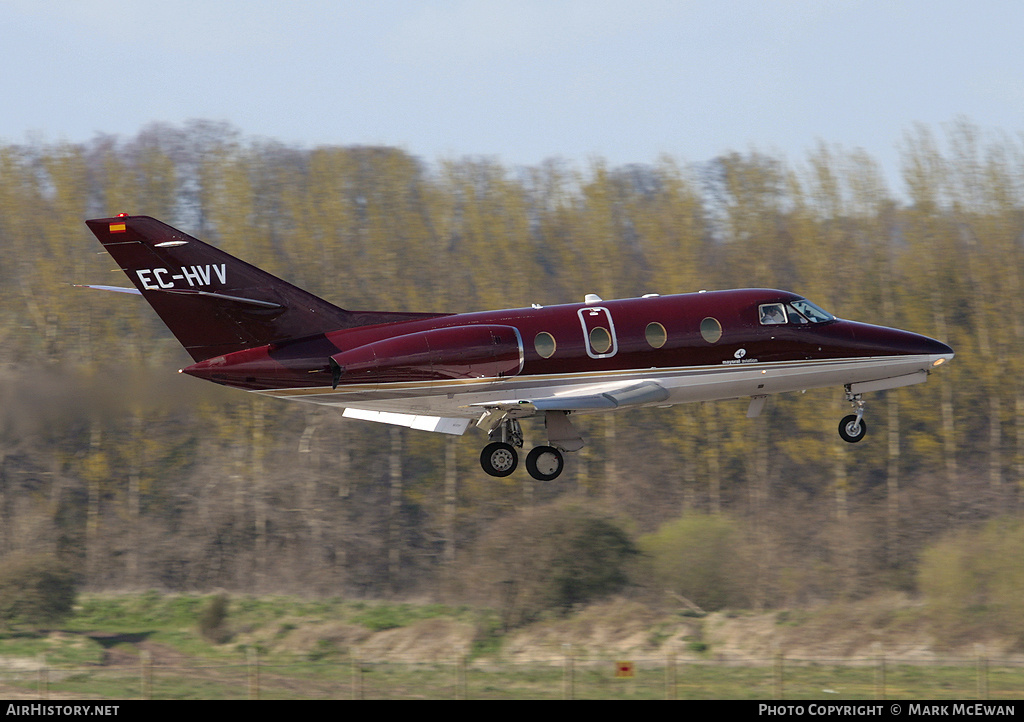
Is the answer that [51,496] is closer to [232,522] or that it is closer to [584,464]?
[232,522]

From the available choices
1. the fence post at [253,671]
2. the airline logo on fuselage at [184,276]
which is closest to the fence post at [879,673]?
the fence post at [253,671]

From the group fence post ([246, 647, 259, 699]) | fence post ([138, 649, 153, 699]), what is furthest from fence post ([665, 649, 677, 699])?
fence post ([138, 649, 153, 699])

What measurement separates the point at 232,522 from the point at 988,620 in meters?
31.7

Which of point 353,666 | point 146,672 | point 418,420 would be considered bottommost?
point 353,666

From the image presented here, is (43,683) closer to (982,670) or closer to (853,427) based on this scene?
(853,427)

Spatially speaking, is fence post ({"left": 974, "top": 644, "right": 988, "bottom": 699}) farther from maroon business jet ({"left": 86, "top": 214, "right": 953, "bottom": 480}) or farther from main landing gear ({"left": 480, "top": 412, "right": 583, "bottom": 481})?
main landing gear ({"left": 480, "top": 412, "right": 583, "bottom": 481})

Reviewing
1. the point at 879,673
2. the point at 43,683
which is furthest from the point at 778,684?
the point at 43,683

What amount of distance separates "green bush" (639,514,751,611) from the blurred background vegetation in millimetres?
2023

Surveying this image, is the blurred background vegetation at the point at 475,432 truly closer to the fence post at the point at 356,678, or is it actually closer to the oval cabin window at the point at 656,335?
the fence post at the point at 356,678

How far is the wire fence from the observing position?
3428 cm

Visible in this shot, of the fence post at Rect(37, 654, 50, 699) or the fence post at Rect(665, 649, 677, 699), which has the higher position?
the fence post at Rect(665, 649, 677, 699)

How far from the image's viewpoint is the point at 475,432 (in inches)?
2263

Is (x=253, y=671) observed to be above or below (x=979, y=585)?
below

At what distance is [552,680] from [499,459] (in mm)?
11911
